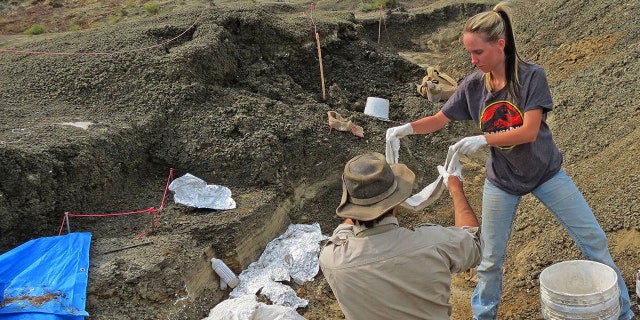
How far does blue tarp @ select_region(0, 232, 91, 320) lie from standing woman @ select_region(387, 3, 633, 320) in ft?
8.42

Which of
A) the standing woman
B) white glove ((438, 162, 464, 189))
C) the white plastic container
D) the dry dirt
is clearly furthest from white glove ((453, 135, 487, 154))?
the white plastic container

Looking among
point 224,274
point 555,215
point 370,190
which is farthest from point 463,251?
point 224,274

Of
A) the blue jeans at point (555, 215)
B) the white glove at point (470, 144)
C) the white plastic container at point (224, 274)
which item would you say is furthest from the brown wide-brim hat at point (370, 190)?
the white plastic container at point (224, 274)

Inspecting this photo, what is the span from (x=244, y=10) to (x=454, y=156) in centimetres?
591

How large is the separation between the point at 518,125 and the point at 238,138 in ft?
11.4

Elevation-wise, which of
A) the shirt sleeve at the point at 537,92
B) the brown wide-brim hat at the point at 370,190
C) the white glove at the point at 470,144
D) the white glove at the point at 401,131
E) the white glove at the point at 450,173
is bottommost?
the white glove at the point at 450,173

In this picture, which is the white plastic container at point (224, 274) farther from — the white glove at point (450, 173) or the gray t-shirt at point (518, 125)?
the gray t-shirt at point (518, 125)

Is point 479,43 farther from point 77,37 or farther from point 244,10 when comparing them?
point 77,37

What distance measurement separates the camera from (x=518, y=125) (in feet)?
9.44

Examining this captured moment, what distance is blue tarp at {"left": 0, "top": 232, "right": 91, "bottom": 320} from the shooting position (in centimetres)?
344

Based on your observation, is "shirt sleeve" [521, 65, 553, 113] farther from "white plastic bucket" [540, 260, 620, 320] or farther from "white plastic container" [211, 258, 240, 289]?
"white plastic container" [211, 258, 240, 289]

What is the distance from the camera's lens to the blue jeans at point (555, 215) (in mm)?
2873

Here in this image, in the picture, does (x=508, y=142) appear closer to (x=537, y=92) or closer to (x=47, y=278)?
(x=537, y=92)

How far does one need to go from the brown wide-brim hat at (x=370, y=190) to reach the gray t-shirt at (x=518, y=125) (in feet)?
3.07
